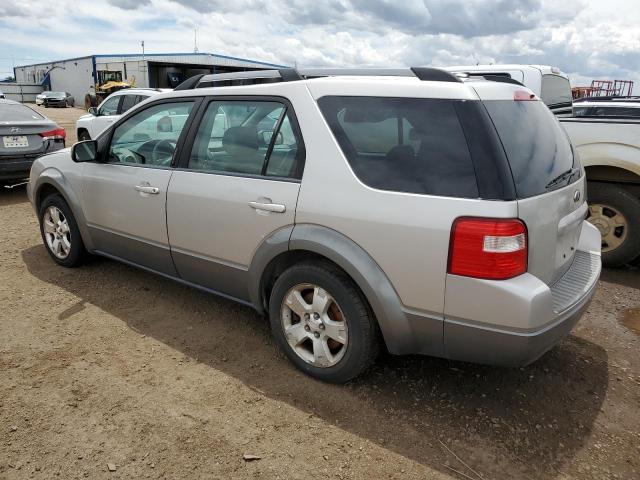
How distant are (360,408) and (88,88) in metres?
52.6

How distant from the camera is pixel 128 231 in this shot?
394cm

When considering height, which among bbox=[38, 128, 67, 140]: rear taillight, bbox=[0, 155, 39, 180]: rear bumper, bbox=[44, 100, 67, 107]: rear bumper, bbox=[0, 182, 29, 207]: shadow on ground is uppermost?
bbox=[44, 100, 67, 107]: rear bumper

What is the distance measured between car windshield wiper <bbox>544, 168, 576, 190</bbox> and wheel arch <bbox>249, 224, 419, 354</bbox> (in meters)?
0.98

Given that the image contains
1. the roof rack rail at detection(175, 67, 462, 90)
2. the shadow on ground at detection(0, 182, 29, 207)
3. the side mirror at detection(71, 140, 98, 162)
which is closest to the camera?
the roof rack rail at detection(175, 67, 462, 90)

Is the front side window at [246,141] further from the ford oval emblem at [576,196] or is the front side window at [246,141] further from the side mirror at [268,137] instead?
the ford oval emblem at [576,196]

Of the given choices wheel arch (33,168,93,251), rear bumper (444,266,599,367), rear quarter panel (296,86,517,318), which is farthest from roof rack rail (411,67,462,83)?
wheel arch (33,168,93,251)

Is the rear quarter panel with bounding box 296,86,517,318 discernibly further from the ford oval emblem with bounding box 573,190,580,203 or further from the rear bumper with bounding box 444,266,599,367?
the ford oval emblem with bounding box 573,190,580,203

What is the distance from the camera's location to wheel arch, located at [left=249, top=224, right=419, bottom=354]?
2.57 metres

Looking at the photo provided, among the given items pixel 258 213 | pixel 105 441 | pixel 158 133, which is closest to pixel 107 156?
pixel 158 133

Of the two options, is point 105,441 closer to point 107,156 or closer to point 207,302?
point 207,302

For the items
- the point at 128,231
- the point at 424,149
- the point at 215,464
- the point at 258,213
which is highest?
the point at 424,149

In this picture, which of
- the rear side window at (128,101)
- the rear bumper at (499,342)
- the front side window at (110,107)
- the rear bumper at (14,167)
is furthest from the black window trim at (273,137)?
the front side window at (110,107)

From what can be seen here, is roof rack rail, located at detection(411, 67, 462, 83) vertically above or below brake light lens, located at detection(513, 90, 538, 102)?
above

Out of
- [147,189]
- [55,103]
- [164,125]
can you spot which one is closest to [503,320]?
[147,189]
